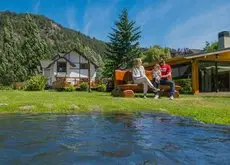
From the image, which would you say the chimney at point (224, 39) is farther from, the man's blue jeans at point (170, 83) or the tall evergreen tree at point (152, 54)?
the tall evergreen tree at point (152, 54)

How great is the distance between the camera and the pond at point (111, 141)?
A: 517 cm

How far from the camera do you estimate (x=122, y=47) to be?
53.6 metres

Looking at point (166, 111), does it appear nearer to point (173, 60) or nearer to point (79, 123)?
point (79, 123)

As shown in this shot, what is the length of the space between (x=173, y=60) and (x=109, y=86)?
712 centimetres

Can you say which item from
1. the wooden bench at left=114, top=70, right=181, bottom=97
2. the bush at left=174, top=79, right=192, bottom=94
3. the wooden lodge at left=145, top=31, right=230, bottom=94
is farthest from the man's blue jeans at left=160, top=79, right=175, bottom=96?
the bush at left=174, top=79, right=192, bottom=94

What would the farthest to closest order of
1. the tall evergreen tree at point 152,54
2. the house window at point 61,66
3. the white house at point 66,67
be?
1. the house window at point 61,66
2. the tall evergreen tree at point 152,54
3. the white house at point 66,67

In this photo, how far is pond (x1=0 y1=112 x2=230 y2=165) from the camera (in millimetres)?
5168

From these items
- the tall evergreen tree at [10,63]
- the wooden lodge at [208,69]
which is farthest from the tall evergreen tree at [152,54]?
the wooden lodge at [208,69]

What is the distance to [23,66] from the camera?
201ft

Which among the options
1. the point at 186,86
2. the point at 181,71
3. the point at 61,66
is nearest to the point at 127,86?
the point at 186,86

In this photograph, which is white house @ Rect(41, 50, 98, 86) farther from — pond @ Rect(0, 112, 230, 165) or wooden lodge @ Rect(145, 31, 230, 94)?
pond @ Rect(0, 112, 230, 165)

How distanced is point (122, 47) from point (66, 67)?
18023 millimetres

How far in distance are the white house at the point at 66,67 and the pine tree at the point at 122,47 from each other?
13.0 metres

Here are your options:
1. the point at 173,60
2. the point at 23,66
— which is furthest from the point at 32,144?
the point at 23,66
